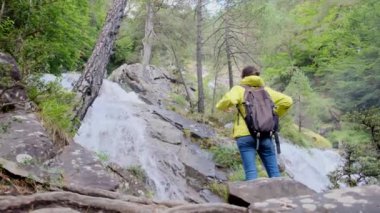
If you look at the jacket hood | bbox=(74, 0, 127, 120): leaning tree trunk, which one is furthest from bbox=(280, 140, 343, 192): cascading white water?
the jacket hood

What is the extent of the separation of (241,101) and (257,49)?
1378 centimetres

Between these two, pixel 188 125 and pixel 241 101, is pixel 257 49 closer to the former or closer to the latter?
pixel 188 125

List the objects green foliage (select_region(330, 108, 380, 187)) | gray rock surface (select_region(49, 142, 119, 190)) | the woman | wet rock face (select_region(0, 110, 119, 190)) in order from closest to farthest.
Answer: wet rock face (select_region(0, 110, 119, 190)), gray rock surface (select_region(49, 142, 119, 190)), the woman, green foliage (select_region(330, 108, 380, 187))

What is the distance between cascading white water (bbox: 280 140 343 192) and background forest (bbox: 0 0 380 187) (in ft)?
2.87

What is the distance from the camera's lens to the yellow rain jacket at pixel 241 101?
4180mm

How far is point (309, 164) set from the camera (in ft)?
45.9

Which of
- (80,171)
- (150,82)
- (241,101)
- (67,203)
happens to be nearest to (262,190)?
(241,101)

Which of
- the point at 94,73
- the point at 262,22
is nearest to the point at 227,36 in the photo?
the point at 262,22

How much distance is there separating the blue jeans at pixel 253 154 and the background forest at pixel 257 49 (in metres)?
2.84

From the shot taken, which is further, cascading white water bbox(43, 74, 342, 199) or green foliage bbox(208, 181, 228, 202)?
cascading white water bbox(43, 74, 342, 199)

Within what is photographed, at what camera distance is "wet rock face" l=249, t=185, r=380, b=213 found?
2.67 meters

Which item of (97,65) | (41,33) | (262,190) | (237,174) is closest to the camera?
(262,190)

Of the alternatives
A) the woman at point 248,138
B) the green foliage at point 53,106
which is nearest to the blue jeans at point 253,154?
the woman at point 248,138

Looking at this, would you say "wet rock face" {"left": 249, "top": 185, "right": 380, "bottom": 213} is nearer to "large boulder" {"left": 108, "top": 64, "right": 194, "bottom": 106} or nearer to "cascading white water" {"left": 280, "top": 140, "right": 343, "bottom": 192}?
"cascading white water" {"left": 280, "top": 140, "right": 343, "bottom": 192}
